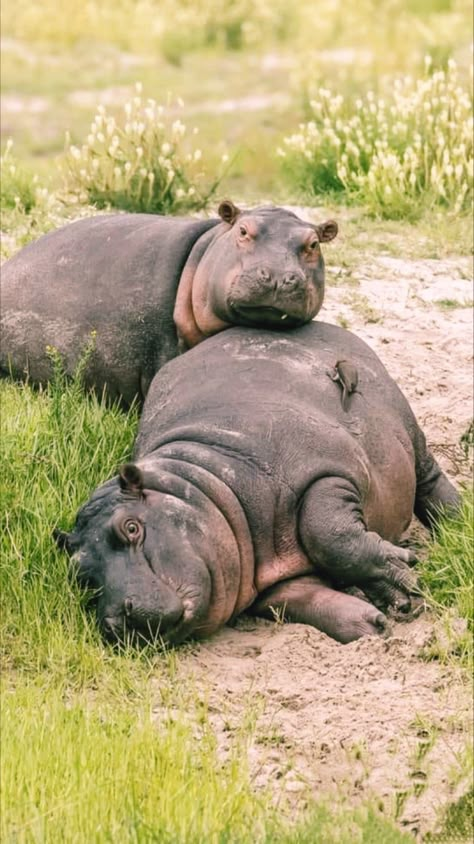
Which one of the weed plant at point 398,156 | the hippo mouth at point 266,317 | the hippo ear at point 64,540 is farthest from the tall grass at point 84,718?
the weed plant at point 398,156

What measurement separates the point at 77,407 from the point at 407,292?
2984 mm

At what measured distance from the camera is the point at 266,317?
21.5 ft

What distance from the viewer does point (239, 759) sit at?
180 inches

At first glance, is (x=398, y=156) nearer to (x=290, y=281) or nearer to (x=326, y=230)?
(x=326, y=230)

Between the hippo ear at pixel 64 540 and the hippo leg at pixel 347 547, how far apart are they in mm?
860

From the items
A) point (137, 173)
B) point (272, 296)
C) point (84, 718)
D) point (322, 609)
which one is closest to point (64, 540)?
point (322, 609)

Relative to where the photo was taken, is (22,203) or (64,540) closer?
(64,540)

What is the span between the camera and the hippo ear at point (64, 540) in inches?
224

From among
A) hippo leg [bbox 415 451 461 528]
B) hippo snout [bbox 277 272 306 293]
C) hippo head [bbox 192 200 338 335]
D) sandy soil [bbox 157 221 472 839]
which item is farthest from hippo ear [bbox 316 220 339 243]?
sandy soil [bbox 157 221 472 839]

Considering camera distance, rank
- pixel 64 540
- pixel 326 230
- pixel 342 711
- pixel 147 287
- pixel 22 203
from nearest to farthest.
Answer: pixel 342 711, pixel 64 540, pixel 326 230, pixel 147 287, pixel 22 203

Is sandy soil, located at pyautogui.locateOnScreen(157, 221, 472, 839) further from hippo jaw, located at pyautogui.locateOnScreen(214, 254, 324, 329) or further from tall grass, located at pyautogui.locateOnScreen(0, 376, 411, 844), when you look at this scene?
hippo jaw, located at pyautogui.locateOnScreen(214, 254, 324, 329)

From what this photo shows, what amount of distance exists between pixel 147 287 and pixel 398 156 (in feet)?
15.4

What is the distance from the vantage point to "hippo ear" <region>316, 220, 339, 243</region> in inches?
261

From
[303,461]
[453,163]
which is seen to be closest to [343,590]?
[303,461]
